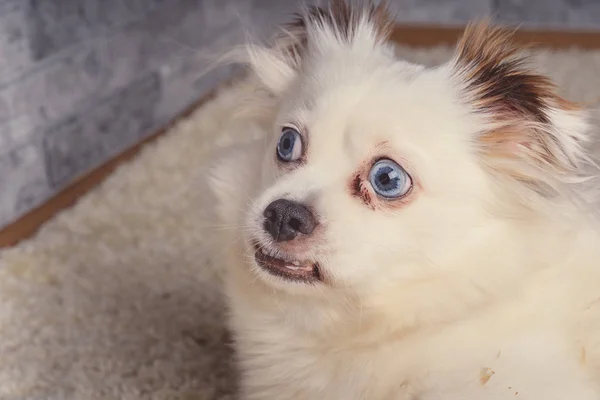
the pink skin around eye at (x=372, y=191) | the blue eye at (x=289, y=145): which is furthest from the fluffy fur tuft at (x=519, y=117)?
the blue eye at (x=289, y=145)

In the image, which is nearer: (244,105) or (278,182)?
(278,182)

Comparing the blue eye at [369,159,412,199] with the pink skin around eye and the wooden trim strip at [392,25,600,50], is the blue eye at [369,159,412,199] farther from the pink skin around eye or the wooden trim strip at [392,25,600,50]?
the wooden trim strip at [392,25,600,50]

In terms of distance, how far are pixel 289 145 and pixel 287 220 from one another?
143 millimetres

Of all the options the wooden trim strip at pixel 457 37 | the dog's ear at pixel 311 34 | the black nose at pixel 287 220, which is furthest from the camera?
the wooden trim strip at pixel 457 37

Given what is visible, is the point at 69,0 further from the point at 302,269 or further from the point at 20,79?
the point at 302,269

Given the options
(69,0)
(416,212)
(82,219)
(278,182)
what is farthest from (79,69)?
(416,212)

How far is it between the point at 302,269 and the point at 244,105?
0.39m

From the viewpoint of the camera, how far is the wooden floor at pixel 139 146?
1.85 metres

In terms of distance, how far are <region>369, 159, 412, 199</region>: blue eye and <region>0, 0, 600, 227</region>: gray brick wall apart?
609 millimetres

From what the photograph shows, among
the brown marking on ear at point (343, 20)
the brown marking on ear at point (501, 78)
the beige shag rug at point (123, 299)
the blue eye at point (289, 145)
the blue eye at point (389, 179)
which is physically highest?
the brown marking on ear at point (501, 78)

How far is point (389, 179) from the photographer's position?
103 centimetres

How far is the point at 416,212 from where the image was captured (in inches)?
40.8

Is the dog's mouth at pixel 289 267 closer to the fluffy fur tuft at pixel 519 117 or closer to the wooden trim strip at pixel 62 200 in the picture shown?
the fluffy fur tuft at pixel 519 117

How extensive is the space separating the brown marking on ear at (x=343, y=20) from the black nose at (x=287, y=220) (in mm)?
344
